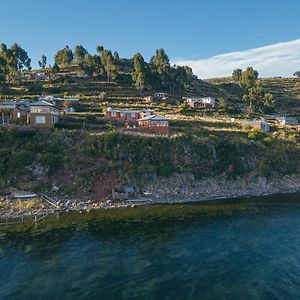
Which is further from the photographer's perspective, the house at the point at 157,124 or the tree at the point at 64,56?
the tree at the point at 64,56

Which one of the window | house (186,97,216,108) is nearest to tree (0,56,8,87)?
the window

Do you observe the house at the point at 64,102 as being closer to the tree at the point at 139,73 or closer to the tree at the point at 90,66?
the tree at the point at 139,73

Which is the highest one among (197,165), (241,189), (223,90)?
(223,90)

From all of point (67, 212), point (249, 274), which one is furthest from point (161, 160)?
point (249, 274)

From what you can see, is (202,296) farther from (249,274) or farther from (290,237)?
(290,237)

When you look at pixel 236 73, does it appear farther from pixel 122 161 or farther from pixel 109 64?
pixel 122 161

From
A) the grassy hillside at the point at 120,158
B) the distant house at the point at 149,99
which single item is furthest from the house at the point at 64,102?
the distant house at the point at 149,99
